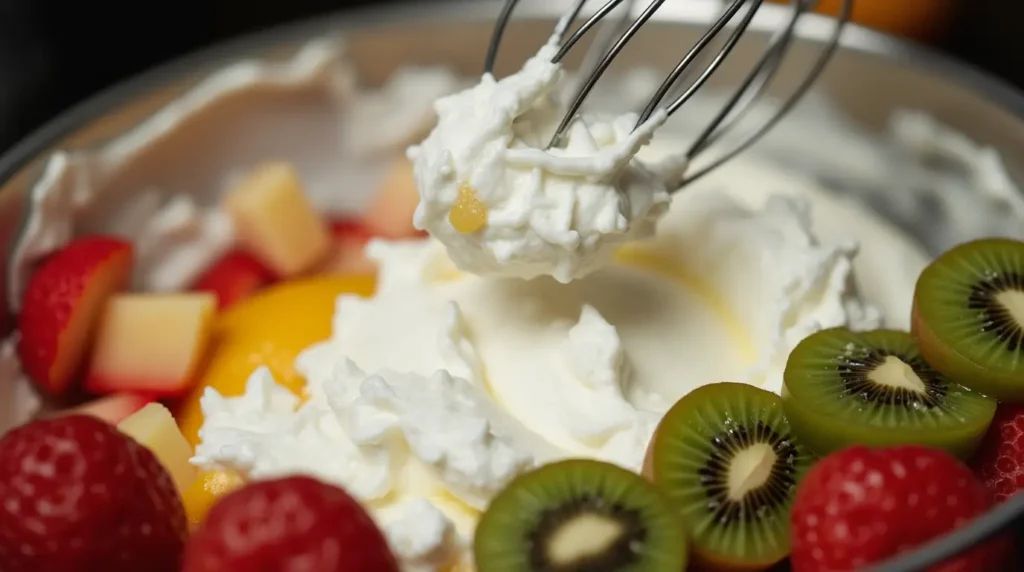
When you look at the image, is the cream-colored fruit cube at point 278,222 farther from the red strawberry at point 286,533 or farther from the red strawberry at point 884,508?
the red strawberry at point 884,508

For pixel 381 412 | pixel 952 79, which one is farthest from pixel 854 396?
pixel 952 79

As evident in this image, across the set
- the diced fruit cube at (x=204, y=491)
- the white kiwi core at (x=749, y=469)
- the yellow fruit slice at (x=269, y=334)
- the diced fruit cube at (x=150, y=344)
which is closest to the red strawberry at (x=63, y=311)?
the diced fruit cube at (x=150, y=344)

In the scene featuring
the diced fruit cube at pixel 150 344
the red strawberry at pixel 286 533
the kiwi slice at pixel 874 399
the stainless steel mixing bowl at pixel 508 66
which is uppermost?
the stainless steel mixing bowl at pixel 508 66

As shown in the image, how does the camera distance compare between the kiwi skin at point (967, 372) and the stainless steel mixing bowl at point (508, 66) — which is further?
the stainless steel mixing bowl at point (508, 66)

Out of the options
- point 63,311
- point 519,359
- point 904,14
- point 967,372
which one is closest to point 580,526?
point 519,359

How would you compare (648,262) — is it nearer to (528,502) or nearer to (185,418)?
(528,502)

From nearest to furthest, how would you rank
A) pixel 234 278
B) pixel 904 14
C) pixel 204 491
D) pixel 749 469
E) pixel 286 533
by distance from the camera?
1. pixel 286 533
2. pixel 749 469
3. pixel 204 491
4. pixel 234 278
5. pixel 904 14

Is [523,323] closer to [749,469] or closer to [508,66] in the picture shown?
[749,469]
